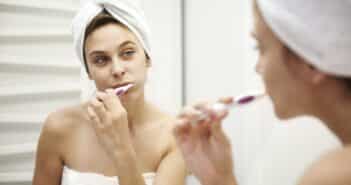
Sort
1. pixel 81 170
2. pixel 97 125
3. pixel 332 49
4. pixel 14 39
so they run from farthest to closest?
pixel 14 39
pixel 81 170
pixel 97 125
pixel 332 49

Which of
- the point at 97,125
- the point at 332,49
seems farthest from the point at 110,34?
the point at 332,49

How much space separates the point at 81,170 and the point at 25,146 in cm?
27

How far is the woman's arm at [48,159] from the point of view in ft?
3.87

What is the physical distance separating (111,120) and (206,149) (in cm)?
27

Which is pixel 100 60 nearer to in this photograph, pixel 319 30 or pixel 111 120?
pixel 111 120

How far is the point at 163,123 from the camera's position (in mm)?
1201

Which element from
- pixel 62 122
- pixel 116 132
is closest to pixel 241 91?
pixel 116 132

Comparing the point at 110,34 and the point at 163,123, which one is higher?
A: the point at 110,34

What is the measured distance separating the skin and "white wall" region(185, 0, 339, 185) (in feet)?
0.61

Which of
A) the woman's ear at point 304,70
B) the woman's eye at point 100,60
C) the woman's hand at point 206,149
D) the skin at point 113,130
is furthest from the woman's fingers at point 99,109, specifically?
the woman's ear at point 304,70

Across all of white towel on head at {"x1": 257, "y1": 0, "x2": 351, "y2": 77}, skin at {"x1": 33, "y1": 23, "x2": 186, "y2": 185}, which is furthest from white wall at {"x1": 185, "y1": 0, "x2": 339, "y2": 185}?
white towel on head at {"x1": 257, "y1": 0, "x2": 351, "y2": 77}

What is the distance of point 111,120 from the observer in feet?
3.20

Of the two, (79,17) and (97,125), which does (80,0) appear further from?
(97,125)

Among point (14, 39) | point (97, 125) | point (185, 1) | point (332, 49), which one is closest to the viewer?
point (332, 49)
